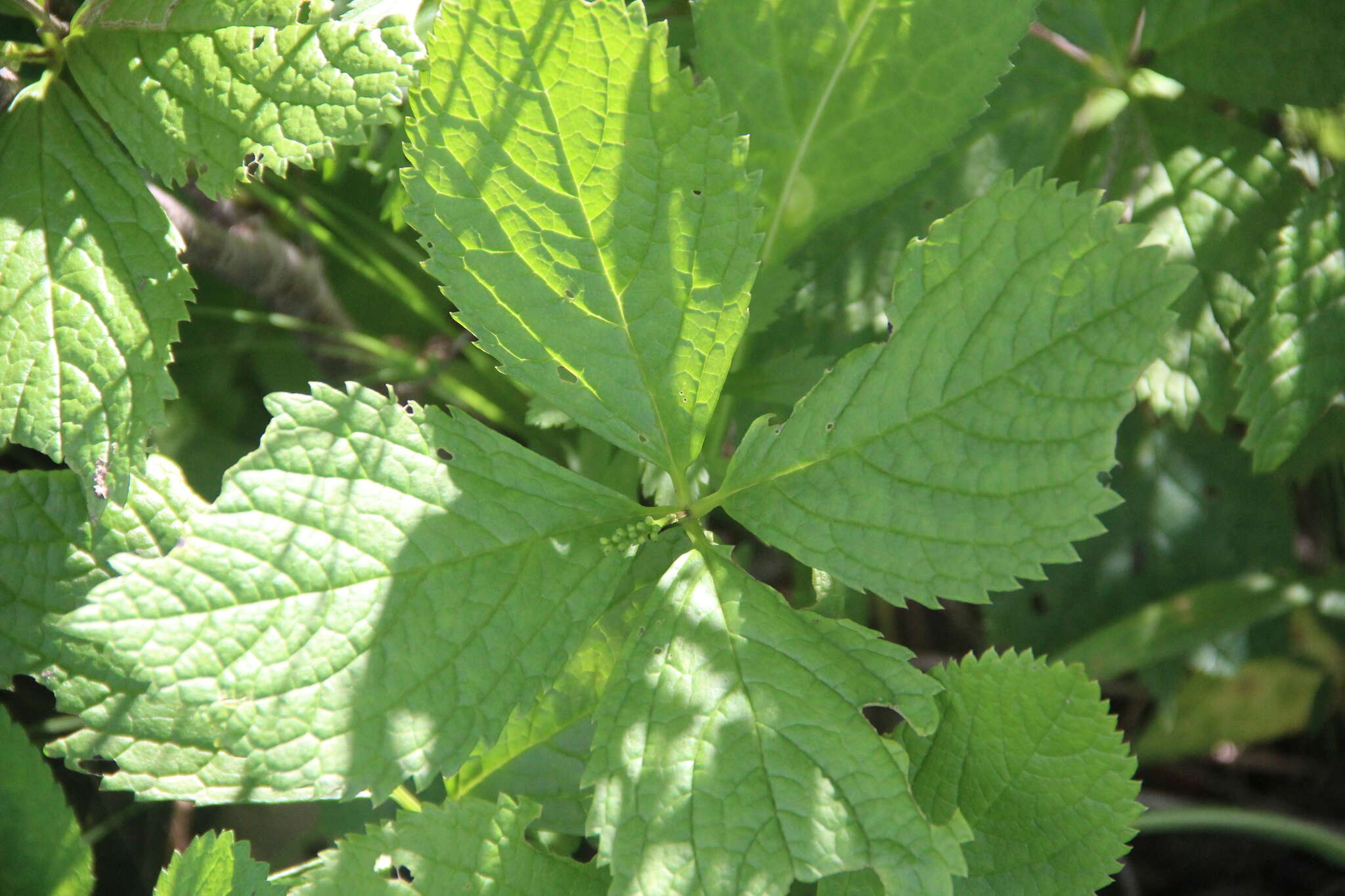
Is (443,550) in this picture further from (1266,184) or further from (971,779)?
(1266,184)

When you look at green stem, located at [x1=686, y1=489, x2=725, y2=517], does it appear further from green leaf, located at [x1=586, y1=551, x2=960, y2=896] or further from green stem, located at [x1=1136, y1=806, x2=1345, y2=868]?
green stem, located at [x1=1136, y1=806, x2=1345, y2=868]

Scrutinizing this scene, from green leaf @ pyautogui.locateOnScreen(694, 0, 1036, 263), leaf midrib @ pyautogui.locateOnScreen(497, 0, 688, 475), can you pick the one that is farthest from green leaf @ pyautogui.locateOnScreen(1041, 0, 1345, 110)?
leaf midrib @ pyautogui.locateOnScreen(497, 0, 688, 475)

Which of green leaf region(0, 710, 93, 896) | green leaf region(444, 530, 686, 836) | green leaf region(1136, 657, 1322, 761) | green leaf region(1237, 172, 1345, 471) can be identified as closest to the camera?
green leaf region(444, 530, 686, 836)

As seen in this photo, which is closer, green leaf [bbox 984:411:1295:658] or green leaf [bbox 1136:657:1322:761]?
green leaf [bbox 984:411:1295:658]

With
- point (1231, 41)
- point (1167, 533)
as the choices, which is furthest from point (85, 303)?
point (1167, 533)

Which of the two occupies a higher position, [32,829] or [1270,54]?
[1270,54]

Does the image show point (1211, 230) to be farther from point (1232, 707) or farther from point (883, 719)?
point (1232, 707)
